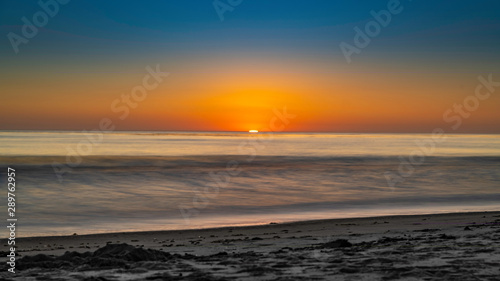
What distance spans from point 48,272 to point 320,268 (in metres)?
3.62

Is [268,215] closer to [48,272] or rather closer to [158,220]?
[158,220]

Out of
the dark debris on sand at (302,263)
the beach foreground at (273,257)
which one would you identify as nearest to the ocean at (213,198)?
the beach foreground at (273,257)

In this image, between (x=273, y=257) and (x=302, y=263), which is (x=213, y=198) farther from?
(x=302, y=263)

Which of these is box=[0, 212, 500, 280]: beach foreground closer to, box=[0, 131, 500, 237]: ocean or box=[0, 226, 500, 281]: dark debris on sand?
box=[0, 226, 500, 281]: dark debris on sand

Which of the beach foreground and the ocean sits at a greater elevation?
the ocean

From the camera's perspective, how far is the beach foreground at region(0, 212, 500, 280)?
643cm

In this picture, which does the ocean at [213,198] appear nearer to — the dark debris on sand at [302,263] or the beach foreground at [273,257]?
the beach foreground at [273,257]

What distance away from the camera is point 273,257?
7.79m

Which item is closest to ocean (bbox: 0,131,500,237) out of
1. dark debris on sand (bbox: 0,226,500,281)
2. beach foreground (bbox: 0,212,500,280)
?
beach foreground (bbox: 0,212,500,280)

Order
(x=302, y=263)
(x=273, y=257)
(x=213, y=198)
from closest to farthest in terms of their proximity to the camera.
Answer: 1. (x=302, y=263)
2. (x=273, y=257)
3. (x=213, y=198)

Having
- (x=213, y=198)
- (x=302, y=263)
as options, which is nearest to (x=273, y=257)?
(x=302, y=263)

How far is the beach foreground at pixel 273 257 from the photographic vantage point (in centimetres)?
643

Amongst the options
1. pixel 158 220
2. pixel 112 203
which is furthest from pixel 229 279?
pixel 112 203

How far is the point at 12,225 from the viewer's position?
45.7 feet
